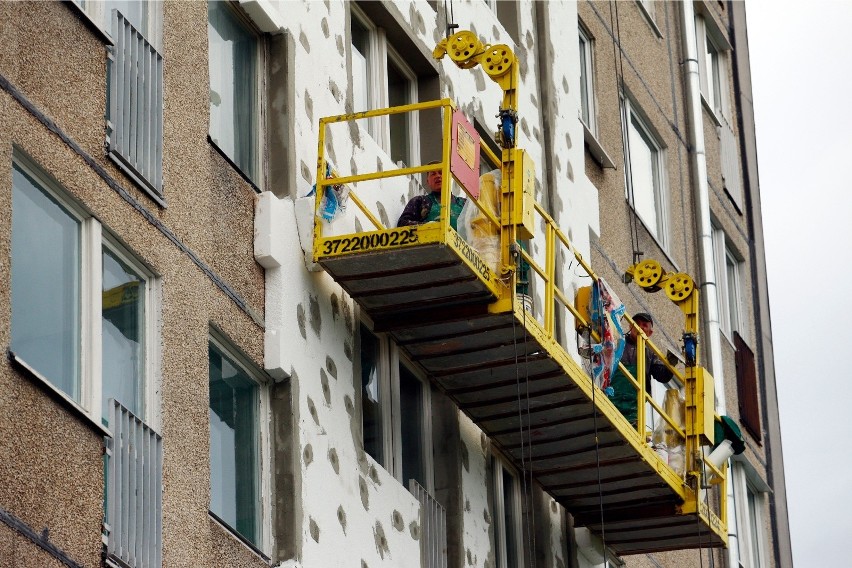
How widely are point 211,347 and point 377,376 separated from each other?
10.2ft

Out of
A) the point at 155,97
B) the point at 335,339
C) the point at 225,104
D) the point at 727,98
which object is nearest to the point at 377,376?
the point at 335,339

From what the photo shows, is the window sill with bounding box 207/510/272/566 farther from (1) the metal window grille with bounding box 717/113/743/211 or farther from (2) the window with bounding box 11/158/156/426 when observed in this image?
(1) the metal window grille with bounding box 717/113/743/211

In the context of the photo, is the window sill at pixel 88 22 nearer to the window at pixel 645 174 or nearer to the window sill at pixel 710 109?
the window at pixel 645 174

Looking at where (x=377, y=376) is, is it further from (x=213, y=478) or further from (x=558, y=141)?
(x=558, y=141)

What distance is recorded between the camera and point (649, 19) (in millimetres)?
32125

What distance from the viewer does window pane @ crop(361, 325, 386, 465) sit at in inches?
760

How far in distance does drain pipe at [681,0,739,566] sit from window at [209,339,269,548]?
13.3m

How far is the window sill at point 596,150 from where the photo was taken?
89.5 feet

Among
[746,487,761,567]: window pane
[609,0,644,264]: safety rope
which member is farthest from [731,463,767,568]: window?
[609,0,644,264]: safety rope

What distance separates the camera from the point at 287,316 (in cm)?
1764

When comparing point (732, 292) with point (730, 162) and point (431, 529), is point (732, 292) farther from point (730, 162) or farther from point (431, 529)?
point (431, 529)

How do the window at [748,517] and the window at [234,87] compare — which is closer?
the window at [234,87]

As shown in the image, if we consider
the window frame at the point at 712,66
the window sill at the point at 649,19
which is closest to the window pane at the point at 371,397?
the window sill at the point at 649,19

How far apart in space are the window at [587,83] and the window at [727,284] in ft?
18.9
